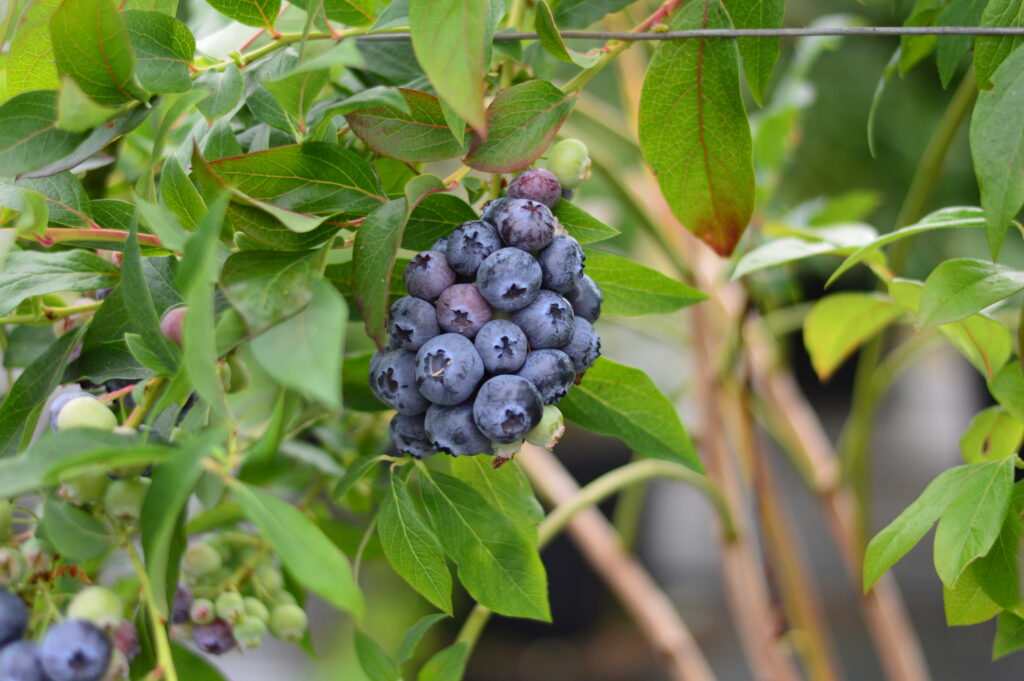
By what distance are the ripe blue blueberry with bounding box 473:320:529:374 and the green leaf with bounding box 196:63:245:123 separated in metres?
0.12

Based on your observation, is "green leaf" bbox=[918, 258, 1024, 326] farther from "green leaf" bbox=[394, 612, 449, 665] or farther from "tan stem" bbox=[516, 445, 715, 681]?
"tan stem" bbox=[516, 445, 715, 681]

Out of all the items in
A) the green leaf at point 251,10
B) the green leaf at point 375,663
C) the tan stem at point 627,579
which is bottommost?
the tan stem at point 627,579

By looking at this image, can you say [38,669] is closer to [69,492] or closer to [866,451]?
[69,492]

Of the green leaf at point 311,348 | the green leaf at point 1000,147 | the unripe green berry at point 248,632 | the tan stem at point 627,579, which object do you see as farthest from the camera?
the tan stem at point 627,579

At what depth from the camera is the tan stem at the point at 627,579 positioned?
28.4 inches

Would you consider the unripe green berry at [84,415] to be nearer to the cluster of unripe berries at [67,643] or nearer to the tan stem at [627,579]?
the cluster of unripe berries at [67,643]

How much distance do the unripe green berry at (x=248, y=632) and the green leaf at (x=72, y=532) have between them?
15 cm

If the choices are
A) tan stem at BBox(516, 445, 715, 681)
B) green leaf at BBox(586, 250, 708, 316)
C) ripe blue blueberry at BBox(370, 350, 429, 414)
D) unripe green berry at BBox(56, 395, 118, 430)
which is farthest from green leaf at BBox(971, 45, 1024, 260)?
tan stem at BBox(516, 445, 715, 681)

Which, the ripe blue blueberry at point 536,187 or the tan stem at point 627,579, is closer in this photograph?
the ripe blue blueberry at point 536,187

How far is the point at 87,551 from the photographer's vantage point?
0.28 meters

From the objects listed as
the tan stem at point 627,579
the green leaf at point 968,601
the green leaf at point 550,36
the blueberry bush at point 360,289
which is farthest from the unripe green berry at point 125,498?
the tan stem at point 627,579

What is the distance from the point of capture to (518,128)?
318 mm

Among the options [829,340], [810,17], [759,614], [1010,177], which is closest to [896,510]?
[810,17]

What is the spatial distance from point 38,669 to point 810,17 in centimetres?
206
